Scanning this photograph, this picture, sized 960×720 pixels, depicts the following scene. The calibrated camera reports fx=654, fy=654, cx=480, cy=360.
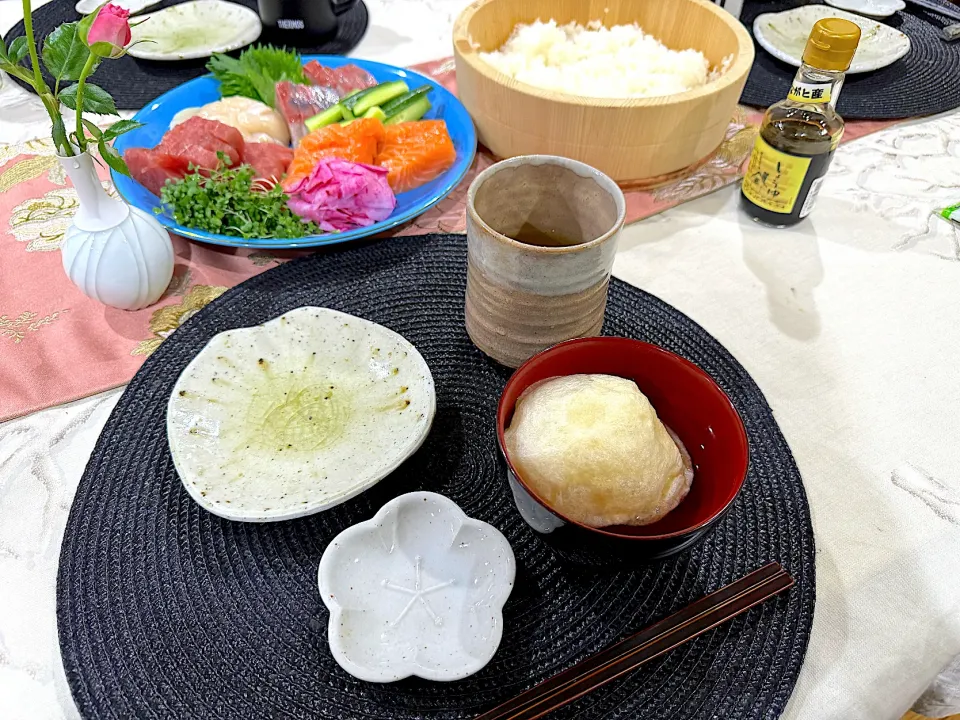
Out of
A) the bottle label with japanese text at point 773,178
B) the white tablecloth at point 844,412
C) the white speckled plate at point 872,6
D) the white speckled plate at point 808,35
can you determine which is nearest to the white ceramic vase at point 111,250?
the white tablecloth at point 844,412

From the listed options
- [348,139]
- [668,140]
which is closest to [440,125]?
[348,139]

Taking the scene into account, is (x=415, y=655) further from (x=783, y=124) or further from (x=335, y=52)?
(x=335, y=52)

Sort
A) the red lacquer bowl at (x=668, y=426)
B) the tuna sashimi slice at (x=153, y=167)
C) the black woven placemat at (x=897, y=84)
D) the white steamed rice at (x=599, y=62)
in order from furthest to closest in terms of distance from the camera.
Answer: the black woven placemat at (x=897, y=84)
the white steamed rice at (x=599, y=62)
the tuna sashimi slice at (x=153, y=167)
the red lacquer bowl at (x=668, y=426)

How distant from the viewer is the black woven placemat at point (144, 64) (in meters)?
1.32

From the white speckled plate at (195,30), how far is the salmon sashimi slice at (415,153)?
1.71 feet

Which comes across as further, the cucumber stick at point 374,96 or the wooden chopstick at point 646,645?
the cucumber stick at point 374,96

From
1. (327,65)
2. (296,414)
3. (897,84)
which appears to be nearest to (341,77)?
(327,65)

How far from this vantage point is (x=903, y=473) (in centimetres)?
76

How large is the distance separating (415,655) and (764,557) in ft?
1.18

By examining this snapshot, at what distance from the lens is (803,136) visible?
97cm

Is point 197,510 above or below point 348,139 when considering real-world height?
below

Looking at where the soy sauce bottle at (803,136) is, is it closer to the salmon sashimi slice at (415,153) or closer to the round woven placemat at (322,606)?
the round woven placemat at (322,606)

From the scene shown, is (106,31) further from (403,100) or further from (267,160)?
(403,100)

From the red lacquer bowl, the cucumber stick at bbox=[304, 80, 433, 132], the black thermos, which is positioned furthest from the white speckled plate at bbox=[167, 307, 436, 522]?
the black thermos
